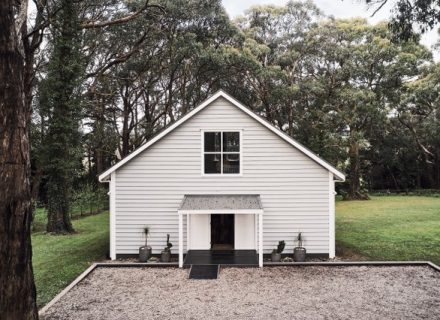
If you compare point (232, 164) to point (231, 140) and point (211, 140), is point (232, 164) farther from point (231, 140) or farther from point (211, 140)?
point (211, 140)

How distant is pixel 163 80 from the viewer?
30.5m

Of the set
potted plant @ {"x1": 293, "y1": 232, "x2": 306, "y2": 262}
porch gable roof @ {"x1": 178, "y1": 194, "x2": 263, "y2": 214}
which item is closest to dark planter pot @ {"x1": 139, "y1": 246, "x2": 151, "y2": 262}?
porch gable roof @ {"x1": 178, "y1": 194, "x2": 263, "y2": 214}

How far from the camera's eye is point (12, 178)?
4863mm

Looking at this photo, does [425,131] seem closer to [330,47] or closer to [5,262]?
[330,47]

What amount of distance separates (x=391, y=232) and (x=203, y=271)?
10.3m

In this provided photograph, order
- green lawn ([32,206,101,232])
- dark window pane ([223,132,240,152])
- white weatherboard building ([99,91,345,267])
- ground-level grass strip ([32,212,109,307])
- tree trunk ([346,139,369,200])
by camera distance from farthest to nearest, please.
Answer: tree trunk ([346,139,369,200]) < green lawn ([32,206,101,232]) < dark window pane ([223,132,240,152]) < white weatherboard building ([99,91,345,267]) < ground-level grass strip ([32,212,109,307])

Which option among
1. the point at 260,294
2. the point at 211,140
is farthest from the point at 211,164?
the point at 260,294


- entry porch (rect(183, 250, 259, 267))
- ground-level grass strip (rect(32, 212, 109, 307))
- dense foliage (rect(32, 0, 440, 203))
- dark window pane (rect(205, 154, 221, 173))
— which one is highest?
dense foliage (rect(32, 0, 440, 203))

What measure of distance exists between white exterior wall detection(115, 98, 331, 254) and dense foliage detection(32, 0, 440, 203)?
485 inches

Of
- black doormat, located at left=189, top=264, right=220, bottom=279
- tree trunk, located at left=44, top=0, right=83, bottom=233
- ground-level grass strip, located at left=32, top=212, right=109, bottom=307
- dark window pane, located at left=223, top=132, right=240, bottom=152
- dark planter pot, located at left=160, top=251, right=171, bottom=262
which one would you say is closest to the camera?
ground-level grass strip, located at left=32, top=212, right=109, bottom=307

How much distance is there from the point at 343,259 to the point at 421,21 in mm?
8016

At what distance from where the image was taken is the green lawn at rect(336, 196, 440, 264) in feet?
42.7

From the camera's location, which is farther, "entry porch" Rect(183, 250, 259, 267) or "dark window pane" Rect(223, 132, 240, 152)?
"dark window pane" Rect(223, 132, 240, 152)

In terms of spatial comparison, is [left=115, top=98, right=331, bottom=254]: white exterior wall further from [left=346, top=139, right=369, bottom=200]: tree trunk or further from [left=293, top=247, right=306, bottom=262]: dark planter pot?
[left=346, top=139, right=369, bottom=200]: tree trunk
